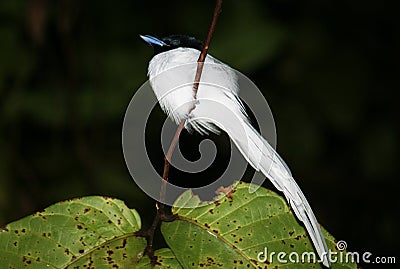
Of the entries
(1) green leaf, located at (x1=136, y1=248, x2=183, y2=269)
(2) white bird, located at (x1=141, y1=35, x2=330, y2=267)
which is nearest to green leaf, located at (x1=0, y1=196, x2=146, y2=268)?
(1) green leaf, located at (x1=136, y1=248, x2=183, y2=269)

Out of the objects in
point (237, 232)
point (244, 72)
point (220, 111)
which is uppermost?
point (220, 111)

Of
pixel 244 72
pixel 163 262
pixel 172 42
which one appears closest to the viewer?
pixel 163 262

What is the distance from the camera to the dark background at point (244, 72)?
237cm

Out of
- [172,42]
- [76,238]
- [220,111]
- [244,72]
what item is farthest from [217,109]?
[244,72]

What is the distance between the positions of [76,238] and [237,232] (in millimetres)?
253

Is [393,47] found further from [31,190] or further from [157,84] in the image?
[157,84]

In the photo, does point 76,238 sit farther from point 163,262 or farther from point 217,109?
point 217,109

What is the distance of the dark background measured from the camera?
2.37 m

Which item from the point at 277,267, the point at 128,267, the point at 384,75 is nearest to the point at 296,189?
the point at 277,267

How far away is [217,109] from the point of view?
112cm

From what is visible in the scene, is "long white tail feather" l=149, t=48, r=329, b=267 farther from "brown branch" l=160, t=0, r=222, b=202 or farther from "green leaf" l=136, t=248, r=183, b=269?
"green leaf" l=136, t=248, r=183, b=269

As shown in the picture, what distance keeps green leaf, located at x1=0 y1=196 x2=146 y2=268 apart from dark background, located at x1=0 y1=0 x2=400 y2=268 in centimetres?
119

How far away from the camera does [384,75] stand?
2.75m

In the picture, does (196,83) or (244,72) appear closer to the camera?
(196,83)
